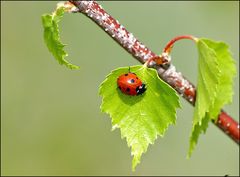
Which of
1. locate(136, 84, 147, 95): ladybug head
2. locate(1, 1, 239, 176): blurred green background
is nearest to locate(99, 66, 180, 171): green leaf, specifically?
locate(136, 84, 147, 95): ladybug head

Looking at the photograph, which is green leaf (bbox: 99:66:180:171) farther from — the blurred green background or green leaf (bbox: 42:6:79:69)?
the blurred green background

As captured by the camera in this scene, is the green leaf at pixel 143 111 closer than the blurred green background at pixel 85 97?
Yes

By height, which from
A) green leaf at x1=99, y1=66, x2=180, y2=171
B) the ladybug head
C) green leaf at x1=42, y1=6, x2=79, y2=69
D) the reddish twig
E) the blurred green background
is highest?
the blurred green background

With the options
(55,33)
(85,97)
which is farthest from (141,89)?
(85,97)

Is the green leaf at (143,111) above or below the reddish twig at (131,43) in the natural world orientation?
below

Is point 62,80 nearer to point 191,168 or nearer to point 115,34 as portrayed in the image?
point 191,168

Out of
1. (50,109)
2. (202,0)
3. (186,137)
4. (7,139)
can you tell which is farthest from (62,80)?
(202,0)

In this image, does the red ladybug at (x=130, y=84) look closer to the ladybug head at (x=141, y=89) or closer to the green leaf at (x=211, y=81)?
the ladybug head at (x=141, y=89)

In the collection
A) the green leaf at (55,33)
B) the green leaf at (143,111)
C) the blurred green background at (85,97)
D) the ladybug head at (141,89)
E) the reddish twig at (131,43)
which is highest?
the blurred green background at (85,97)

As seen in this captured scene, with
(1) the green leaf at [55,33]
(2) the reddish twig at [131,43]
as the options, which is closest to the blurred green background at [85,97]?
(2) the reddish twig at [131,43]
